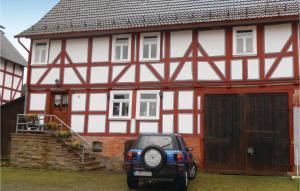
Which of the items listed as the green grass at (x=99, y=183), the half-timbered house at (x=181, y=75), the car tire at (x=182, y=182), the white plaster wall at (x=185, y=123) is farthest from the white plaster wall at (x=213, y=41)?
the car tire at (x=182, y=182)

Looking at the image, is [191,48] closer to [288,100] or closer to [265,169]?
[288,100]

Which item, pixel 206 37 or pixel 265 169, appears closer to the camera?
pixel 265 169

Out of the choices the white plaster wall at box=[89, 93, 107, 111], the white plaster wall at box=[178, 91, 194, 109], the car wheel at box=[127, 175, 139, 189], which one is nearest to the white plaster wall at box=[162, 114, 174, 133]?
the white plaster wall at box=[178, 91, 194, 109]

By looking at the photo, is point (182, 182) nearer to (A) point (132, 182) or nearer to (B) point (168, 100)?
(A) point (132, 182)

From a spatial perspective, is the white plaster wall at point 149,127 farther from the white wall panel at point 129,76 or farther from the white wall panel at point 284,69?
the white wall panel at point 284,69

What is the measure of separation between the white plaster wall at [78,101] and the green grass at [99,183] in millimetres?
4281

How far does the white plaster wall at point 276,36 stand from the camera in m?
15.0

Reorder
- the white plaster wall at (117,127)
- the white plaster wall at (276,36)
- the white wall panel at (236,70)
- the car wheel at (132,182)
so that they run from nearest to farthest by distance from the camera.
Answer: the car wheel at (132,182), the white plaster wall at (276,36), the white wall panel at (236,70), the white plaster wall at (117,127)

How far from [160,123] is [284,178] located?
18.6 feet

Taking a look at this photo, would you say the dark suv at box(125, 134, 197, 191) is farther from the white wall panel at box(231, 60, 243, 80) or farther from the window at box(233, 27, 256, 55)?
the window at box(233, 27, 256, 55)

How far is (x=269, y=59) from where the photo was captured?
49.5 feet

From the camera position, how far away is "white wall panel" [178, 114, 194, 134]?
15789mm

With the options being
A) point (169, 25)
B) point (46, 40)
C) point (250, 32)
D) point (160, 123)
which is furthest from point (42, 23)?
point (250, 32)

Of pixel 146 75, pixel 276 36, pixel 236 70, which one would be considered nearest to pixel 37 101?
pixel 146 75
